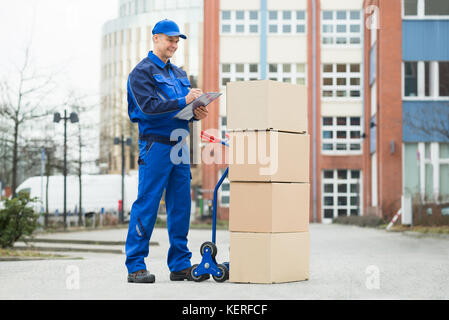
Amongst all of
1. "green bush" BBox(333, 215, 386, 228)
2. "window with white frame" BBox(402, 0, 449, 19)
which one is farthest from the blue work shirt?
"window with white frame" BBox(402, 0, 449, 19)

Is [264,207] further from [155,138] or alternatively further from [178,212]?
[155,138]

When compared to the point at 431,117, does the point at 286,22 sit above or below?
above

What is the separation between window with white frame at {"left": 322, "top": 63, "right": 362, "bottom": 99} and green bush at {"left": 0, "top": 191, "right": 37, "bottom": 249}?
1206 inches

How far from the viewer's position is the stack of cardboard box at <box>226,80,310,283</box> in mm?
6445

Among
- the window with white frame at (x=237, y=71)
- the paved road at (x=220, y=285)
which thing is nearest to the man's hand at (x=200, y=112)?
the paved road at (x=220, y=285)

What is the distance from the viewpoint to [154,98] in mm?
6461

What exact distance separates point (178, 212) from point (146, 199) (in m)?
0.39

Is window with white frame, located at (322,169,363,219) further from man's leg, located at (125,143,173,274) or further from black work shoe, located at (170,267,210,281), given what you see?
man's leg, located at (125,143,173,274)

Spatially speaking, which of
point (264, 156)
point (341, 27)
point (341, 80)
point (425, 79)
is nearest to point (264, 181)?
point (264, 156)

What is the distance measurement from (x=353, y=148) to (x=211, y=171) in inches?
320

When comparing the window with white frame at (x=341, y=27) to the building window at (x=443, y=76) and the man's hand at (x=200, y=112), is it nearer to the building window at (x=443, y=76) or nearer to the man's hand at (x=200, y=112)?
the building window at (x=443, y=76)

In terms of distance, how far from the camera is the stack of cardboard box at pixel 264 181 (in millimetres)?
6445
